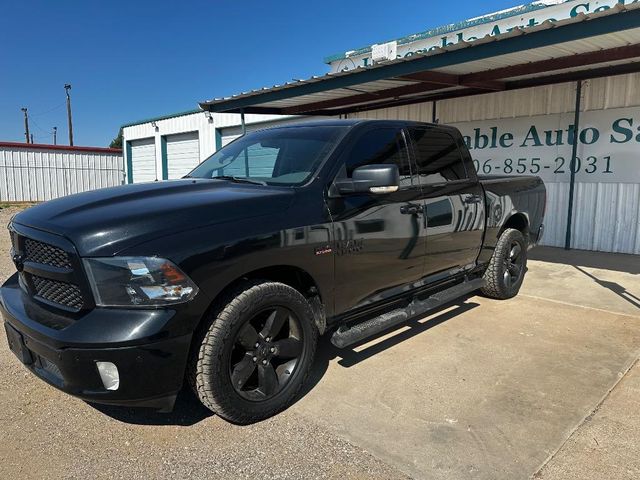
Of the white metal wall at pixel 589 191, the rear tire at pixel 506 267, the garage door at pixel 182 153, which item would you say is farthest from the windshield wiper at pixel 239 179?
the garage door at pixel 182 153

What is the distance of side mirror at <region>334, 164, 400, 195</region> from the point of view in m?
3.29

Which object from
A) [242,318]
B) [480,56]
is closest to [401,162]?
[242,318]

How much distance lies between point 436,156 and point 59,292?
3.35 m

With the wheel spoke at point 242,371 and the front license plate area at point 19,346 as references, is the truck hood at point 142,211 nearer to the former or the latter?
the front license plate area at point 19,346

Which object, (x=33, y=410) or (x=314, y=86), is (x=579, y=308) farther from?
(x=314, y=86)

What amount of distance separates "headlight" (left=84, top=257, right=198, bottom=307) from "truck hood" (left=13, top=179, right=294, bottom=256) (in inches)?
2.9

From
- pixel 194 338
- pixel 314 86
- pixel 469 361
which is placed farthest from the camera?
pixel 314 86

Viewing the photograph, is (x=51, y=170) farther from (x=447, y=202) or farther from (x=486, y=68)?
(x=447, y=202)

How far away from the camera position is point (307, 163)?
11.8 feet

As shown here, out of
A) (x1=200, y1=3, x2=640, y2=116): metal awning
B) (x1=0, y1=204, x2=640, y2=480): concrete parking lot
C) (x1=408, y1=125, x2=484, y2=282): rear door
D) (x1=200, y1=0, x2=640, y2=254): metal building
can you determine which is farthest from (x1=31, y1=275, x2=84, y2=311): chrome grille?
(x1=200, y1=0, x2=640, y2=254): metal building

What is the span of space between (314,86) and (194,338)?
7.27 metres

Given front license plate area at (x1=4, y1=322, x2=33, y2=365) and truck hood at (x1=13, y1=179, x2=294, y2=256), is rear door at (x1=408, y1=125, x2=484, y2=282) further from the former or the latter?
front license plate area at (x1=4, y1=322, x2=33, y2=365)

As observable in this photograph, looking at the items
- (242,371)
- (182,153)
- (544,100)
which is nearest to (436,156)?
(242,371)

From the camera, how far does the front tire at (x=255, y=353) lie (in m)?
2.73
